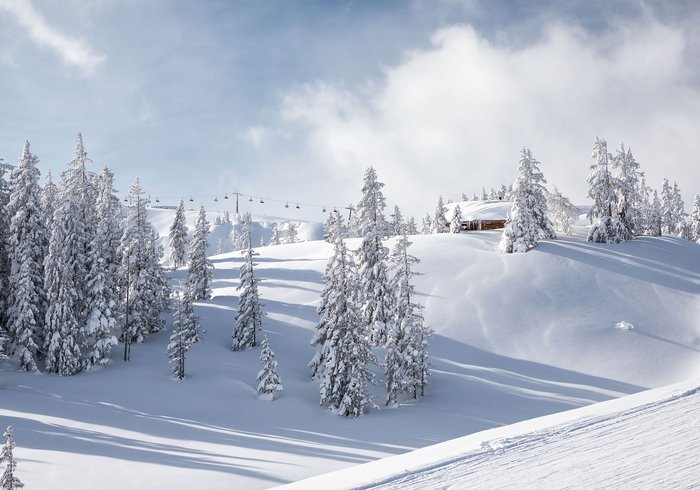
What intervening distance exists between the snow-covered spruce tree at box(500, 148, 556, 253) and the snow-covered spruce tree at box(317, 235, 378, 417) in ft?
98.6

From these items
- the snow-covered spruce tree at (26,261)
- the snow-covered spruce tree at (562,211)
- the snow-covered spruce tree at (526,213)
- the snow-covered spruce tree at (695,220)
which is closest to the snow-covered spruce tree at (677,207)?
the snow-covered spruce tree at (695,220)

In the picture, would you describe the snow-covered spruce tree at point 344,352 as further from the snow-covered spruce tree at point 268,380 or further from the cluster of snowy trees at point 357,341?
the snow-covered spruce tree at point 268,380

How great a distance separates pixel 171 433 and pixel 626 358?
36.0 meters

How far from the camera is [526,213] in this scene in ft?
186

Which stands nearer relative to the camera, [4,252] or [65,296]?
[65,296]

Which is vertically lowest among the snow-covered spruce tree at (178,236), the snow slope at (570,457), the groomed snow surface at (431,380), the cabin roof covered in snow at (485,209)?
the groomed snow surface at (431,380)

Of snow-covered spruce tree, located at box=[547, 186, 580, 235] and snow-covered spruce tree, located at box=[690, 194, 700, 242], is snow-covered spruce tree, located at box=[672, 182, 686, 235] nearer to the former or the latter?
snow-covered spruce tree, located at box=[690, 194, 700, 242]

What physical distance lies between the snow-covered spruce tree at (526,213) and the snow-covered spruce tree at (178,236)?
5259 cm

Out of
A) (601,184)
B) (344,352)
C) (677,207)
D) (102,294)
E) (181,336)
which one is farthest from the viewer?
(677,207)

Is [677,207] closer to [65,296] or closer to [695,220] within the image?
[695,220]

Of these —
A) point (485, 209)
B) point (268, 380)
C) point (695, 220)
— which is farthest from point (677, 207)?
point (268, 380)

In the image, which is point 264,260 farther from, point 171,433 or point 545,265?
point 171,433

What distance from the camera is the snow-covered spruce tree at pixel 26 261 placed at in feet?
120

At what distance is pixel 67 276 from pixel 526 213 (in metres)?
49.7
